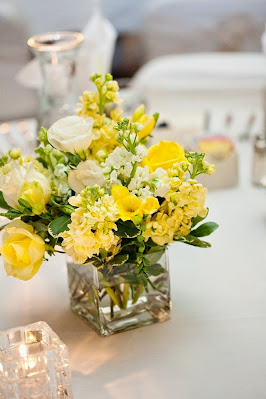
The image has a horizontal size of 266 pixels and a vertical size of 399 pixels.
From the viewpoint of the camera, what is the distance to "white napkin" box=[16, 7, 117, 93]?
6.44ft

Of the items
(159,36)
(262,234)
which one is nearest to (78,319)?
(262,234)

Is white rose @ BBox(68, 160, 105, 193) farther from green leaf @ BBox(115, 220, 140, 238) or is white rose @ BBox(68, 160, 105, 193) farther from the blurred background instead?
the blurred background

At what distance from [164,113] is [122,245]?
1.36 meters

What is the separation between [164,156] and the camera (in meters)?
1.03

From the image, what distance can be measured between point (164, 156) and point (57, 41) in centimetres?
87

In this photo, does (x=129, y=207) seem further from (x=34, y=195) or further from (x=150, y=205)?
(x=34, y=195)

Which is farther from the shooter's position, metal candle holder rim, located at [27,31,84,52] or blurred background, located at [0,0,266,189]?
blurred background, located at [0,0,266,189]

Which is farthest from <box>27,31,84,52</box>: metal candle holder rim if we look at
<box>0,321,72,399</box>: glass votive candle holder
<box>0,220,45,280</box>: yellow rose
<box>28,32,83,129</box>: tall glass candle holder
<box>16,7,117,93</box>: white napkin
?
<box>0,321,72,399</box>: glass votive candle holder

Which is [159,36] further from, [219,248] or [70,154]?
[70,154]

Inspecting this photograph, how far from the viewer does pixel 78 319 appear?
3.71 ft

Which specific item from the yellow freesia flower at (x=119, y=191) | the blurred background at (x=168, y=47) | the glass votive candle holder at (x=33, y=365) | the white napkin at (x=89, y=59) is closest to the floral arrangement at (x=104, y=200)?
the yellow freesia flower at (x=119, y=191)

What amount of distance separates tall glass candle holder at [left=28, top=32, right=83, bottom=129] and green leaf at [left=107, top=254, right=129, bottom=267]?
0.82 metres

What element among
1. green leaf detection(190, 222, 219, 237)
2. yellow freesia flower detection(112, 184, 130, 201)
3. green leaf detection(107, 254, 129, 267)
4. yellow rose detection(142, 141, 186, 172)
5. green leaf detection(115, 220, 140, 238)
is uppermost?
yellow rose detection(142, 141, 186, 172)

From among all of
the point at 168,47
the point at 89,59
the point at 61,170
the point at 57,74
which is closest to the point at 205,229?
the point at 61,170
